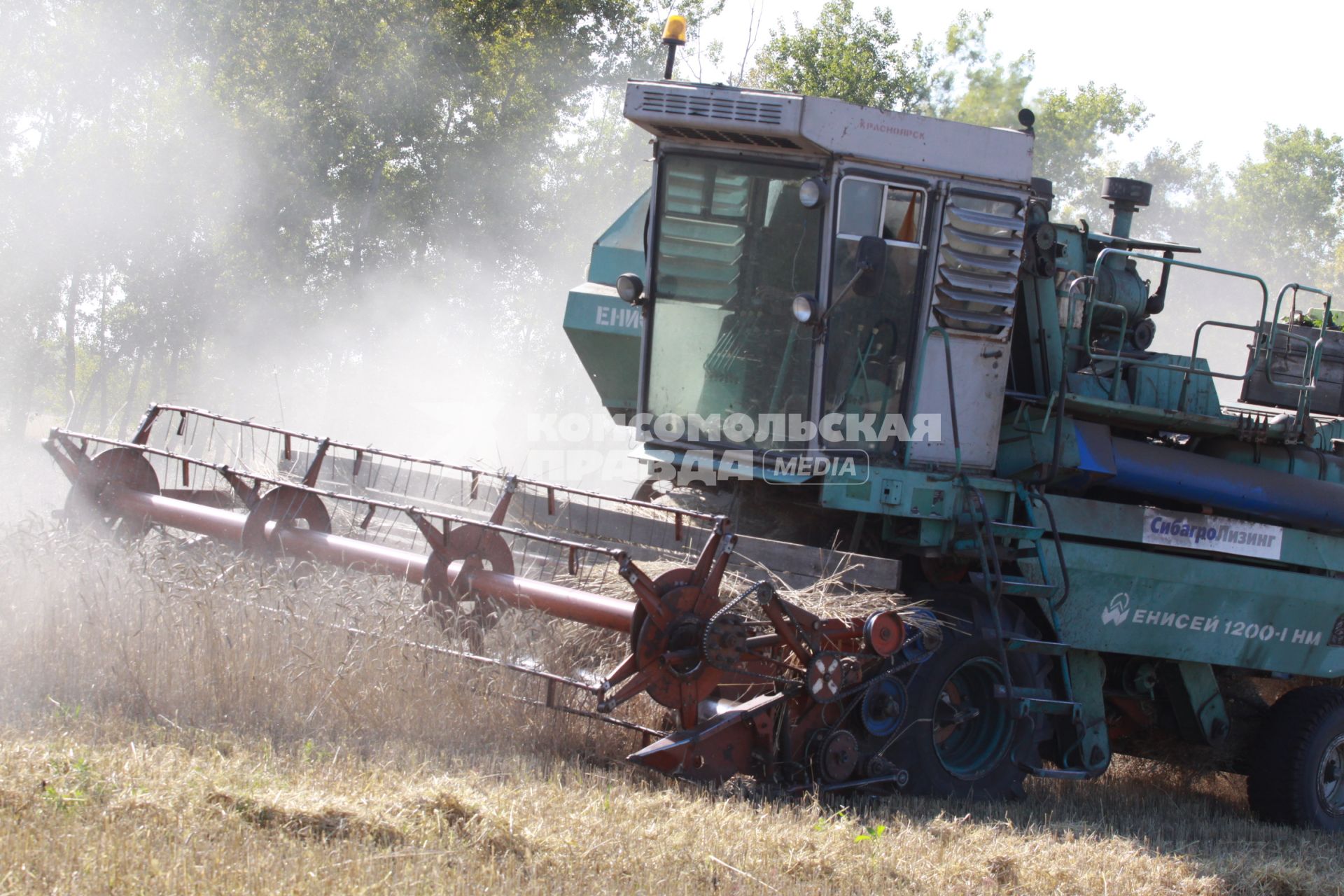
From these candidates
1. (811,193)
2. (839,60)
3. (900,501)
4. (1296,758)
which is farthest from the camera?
(839,60)

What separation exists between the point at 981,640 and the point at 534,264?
1762cm

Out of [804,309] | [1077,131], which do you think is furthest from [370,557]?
[1077,131]

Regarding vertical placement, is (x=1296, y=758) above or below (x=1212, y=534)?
below

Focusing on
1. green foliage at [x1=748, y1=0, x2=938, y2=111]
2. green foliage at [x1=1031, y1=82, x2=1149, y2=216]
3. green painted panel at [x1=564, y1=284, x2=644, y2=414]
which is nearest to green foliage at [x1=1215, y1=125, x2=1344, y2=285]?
green foliage at [x1=1031, y1=82, x2=1149, y2=216]

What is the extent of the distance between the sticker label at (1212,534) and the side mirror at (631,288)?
259 centimetres

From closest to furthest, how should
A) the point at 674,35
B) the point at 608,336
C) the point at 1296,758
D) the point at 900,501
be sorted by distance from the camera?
the point at 900,501, the point at 674,35, the point at 1296,758, the point at 608,336

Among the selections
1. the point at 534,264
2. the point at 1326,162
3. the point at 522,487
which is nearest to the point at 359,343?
the point at 534,264

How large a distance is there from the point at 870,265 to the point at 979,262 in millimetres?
701

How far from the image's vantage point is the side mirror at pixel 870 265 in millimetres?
5152

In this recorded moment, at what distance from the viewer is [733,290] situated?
5.54 metres

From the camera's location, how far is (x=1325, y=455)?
21.9 feet

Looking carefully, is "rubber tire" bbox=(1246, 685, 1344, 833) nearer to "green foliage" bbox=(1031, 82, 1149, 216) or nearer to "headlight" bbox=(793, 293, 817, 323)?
"headlight" bbox=(793, 293, 817, 323)

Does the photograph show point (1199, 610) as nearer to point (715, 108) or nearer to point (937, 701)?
point (937, 701)

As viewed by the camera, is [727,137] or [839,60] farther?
[839,60]
